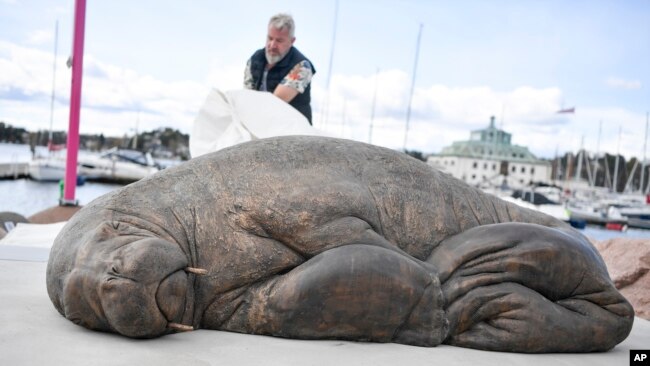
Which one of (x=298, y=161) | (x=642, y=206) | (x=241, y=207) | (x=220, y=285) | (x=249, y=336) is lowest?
(x=642, y=206)

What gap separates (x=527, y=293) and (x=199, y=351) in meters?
1.75

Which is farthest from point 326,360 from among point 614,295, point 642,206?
point 642,206

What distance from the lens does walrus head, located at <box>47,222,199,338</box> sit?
288 cm

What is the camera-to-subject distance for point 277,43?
234 inches

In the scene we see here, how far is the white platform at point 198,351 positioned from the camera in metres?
2.67

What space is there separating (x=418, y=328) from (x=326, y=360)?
2.09 feet

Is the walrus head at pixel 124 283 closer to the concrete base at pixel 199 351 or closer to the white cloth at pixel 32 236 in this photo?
the concrete base at pixel 199 351

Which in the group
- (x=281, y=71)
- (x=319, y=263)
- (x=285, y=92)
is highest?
(x=281, y=71)

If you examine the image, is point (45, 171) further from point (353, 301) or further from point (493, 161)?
point (493, 161)

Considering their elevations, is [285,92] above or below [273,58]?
below

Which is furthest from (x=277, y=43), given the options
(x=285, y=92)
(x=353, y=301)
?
(x=353, y=301)

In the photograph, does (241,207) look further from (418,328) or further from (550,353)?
(550,353)

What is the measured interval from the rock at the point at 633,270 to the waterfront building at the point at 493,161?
92088mm

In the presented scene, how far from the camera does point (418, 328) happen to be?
325cm
